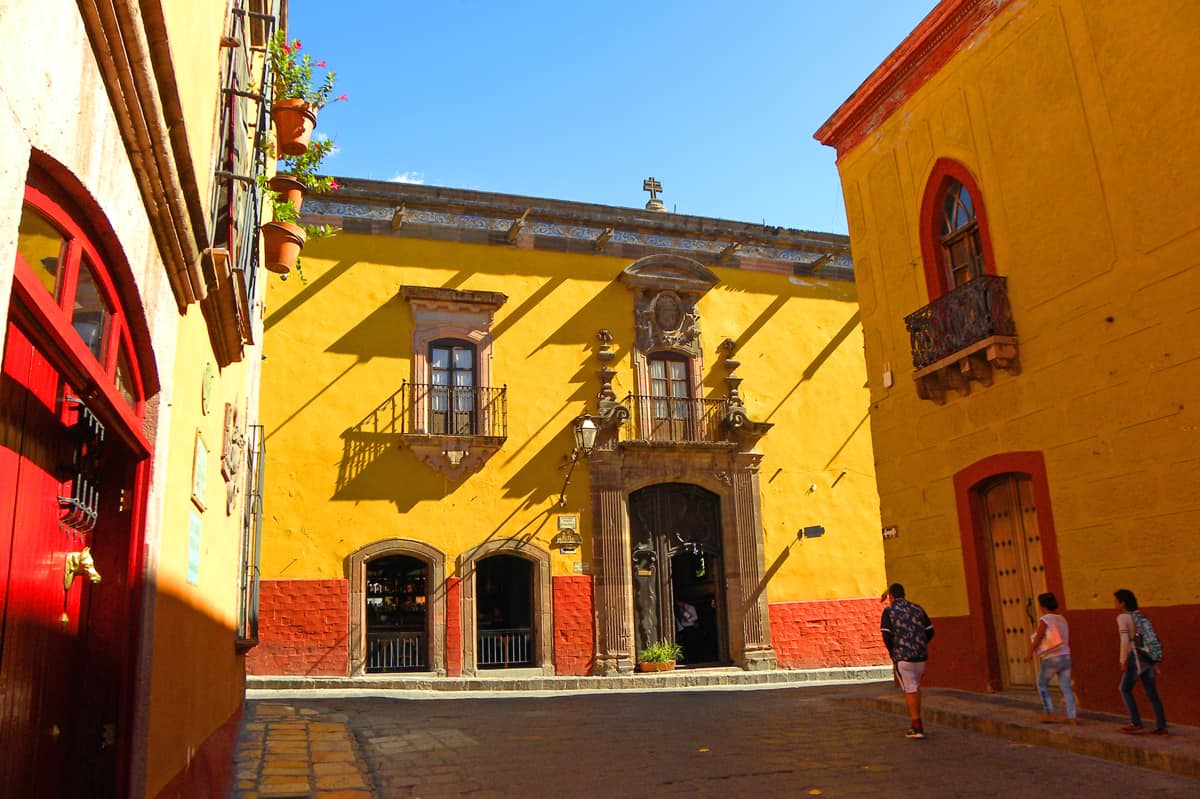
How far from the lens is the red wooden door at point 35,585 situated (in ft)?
9.27

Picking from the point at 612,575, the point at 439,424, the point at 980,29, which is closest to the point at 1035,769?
the point at 980,29

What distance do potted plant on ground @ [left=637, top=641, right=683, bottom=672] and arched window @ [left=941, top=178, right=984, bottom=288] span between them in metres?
8.96

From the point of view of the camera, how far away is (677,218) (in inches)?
786

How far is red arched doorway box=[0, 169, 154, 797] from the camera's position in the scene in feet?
9.04

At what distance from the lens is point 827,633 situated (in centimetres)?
1866

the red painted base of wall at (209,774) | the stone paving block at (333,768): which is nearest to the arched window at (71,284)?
the red painted base of wall at (209,774)

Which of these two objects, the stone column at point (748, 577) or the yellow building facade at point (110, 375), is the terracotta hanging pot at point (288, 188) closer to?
the yellow building facade at point (110, 375)

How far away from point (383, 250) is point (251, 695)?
8.34 meters

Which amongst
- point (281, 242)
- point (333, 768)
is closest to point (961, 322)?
point (281, 242)

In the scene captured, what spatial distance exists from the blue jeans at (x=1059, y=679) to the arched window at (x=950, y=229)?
4.59m

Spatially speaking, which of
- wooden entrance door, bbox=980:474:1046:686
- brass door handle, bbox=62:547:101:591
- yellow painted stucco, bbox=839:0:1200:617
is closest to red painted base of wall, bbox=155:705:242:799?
brass door handle, bbox=62:547:101:591

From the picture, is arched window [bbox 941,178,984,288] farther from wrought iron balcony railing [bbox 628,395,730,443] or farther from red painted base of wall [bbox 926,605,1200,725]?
wrought iron balcony railing [bbox 628,395,730,443]

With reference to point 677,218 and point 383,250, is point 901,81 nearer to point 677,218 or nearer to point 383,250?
point 677,218

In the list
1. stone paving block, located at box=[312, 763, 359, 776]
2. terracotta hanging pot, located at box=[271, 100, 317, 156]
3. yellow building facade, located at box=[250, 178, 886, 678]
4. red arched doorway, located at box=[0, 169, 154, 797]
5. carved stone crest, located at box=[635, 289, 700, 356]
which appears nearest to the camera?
red arched doorway, located at box=[0, 169, 154, 797]
